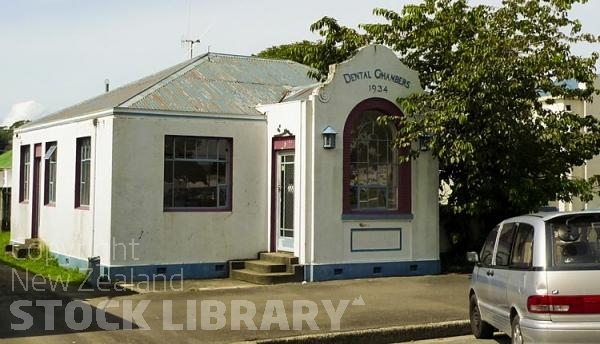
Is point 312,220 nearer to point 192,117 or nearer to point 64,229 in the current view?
point 192,117

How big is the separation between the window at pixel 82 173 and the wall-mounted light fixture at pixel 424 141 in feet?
24.4

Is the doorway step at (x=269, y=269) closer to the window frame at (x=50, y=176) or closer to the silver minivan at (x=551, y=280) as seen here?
the window frame at (x=50, y=176)

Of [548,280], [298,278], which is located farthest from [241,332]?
[298,278]

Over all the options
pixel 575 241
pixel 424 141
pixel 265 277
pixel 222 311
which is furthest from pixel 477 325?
pixel 424 141

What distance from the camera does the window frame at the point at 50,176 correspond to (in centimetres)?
1889

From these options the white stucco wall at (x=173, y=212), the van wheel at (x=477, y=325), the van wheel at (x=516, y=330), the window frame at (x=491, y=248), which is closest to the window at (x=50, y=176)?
the white stucco wall at (x=173, y=212)

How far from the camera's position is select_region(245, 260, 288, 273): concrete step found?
49.0 ft

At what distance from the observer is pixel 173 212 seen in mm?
15312

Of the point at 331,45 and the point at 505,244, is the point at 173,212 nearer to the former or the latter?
the point at 331,45

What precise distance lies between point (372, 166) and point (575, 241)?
350 inches

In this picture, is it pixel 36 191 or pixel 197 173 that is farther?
pixel 36 191

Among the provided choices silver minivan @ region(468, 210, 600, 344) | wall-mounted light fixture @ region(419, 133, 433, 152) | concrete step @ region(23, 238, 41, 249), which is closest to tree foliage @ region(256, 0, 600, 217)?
wall-mounted light fixture @ region(419, 133, 433, 152)

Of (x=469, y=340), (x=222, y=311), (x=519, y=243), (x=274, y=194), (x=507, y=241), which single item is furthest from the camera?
(x=274, y=194)

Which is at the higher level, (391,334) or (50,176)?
(50,176)
